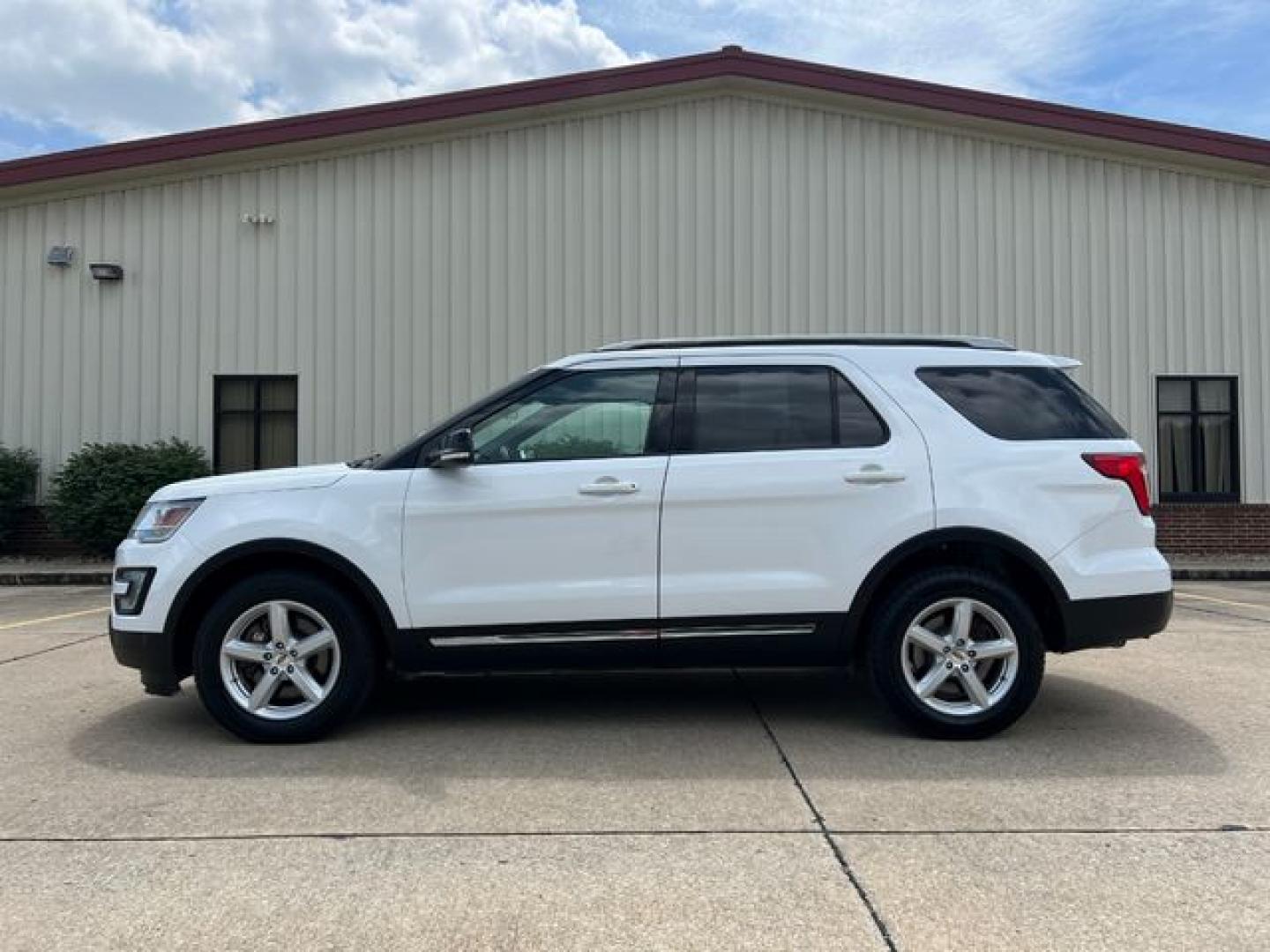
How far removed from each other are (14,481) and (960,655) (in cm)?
1413

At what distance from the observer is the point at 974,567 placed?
4.75 meters

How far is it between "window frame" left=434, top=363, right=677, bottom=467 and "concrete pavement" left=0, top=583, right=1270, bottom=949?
4.43 ft

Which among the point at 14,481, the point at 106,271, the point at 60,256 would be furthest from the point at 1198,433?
the point at 14,481

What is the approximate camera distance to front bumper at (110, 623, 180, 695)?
4641 millimetres

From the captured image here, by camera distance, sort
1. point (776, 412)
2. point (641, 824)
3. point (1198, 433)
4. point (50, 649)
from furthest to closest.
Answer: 1. point (1198, 433)
2. point (50, 649)
3. point (776, 412)
4. point (641, 824)

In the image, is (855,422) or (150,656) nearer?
(150,656)

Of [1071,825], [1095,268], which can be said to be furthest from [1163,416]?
[1071,825]

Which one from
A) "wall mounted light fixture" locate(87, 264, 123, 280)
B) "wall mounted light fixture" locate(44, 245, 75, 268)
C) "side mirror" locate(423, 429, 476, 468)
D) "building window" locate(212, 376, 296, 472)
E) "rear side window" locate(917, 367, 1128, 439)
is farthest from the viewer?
"building window" locate(212, 376, 296, 472)

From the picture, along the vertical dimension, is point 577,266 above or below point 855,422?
above

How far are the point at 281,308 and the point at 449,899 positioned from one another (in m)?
13.2

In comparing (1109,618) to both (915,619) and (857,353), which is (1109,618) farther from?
(857,353)

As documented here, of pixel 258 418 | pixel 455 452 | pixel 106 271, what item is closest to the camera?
pixel 455 452

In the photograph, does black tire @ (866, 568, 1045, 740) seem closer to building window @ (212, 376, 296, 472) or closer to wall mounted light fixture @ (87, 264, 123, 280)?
building window @ (212, 376, 296, 472)

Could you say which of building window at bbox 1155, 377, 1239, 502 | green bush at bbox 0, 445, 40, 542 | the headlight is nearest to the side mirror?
the headlight
